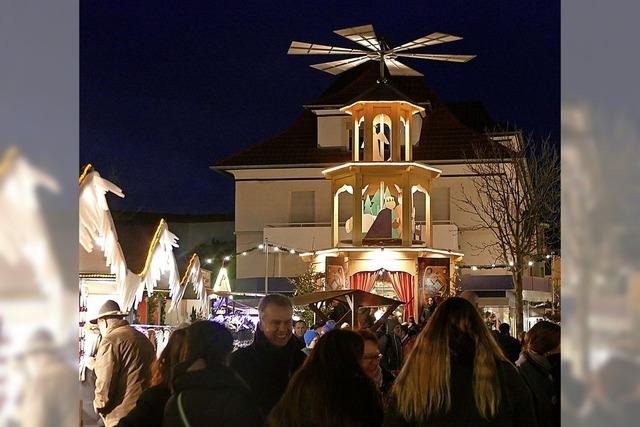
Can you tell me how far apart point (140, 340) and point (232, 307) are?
20288 mm

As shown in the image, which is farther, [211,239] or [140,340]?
[211,239]

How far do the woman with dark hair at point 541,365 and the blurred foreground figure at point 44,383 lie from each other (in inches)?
163

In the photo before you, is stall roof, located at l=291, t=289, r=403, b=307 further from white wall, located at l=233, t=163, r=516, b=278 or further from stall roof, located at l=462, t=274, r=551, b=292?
white wall, located at l=233, t=163, r=516, b=278

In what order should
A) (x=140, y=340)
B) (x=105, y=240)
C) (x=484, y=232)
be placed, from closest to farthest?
Answer: 1. (x=140, y=340)
2. (x=105, y=240)
3. (x=484, y=232)

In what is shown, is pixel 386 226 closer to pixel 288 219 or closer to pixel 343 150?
pixel 288 219

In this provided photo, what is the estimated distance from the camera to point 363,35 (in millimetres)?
28344

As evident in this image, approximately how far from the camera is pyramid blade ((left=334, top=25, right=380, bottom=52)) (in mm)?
27723

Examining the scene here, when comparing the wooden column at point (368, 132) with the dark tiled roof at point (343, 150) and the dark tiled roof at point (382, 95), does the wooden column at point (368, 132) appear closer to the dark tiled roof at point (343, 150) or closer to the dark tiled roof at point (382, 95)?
the dark tiled roof at point (382, 95)

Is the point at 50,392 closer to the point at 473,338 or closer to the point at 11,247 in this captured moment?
the point at 11,247

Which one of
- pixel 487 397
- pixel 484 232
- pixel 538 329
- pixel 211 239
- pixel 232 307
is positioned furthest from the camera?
pixel 211 239

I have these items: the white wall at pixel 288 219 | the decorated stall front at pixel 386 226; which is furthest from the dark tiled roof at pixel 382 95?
the white wall at pixel 288 219

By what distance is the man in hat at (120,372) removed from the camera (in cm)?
697

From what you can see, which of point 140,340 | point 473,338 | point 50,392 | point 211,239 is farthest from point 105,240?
point 211,239

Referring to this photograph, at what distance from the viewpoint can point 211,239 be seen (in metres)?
53.3
